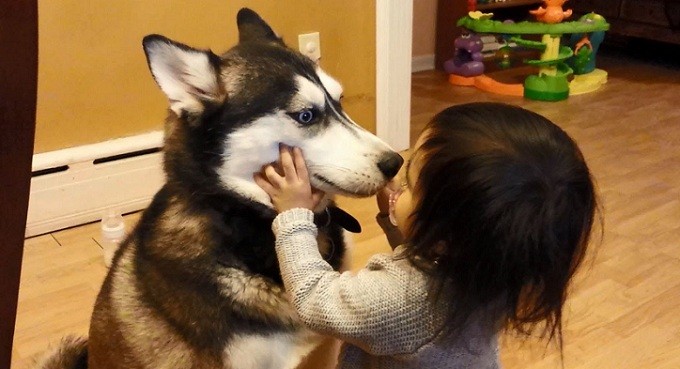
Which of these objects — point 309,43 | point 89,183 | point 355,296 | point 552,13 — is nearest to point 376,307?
point 355,296

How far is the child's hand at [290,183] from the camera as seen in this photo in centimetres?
103

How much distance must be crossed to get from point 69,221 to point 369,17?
1.30m

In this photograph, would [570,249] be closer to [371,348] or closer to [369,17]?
[371,348]

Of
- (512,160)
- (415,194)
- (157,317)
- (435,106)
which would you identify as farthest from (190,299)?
(435,106)

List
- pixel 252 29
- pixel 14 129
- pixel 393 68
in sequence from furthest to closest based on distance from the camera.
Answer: pixel 393 68 → pixel 252 29 → pixel 14 129

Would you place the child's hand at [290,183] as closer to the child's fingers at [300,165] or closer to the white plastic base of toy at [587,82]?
the child's fingers at [300,165]

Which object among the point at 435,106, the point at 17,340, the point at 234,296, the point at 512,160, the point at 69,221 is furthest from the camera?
the point at 435,106

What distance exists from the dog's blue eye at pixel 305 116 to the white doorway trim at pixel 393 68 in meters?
1.57

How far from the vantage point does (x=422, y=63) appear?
433 cm

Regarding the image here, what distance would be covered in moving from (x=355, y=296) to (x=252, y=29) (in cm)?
58

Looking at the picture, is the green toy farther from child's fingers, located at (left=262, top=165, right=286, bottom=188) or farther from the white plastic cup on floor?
child's fingers, located at (left=262, top=165, right=286, bottom=188)

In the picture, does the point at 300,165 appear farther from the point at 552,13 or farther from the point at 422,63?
the point at 422,63

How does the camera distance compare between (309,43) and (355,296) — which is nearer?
(355,296)

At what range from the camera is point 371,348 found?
0.93 meters
